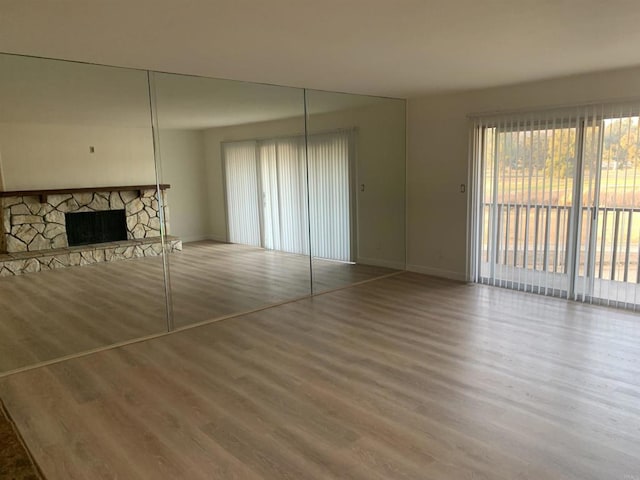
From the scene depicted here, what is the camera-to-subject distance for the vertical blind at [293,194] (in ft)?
15.5

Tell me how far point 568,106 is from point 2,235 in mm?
5587

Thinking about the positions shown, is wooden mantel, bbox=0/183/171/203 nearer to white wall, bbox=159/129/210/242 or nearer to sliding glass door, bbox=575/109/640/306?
white wall, bbox=159/129/210/242

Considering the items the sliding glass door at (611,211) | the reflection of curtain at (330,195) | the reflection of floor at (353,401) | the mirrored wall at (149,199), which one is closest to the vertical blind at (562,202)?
the sliding glass door at (611,211)

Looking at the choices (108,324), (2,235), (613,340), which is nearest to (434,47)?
(613,340)

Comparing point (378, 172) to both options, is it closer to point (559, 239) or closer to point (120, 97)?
point (559, 239)

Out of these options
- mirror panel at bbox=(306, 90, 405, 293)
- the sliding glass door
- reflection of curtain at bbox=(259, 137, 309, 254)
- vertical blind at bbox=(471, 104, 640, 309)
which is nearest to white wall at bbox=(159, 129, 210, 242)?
reflection of curtain at bbox=(259, 137, 309, 254)

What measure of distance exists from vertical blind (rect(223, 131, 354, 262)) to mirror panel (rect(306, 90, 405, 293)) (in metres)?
0.01

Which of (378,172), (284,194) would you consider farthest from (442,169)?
(284,194)

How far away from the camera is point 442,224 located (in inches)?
237

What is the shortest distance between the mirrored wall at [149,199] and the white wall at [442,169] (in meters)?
1.15

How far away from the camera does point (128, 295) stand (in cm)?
439

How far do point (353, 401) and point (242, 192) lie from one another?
2.59 meters

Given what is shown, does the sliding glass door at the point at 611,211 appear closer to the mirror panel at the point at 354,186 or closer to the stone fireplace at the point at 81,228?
the mirror panel at the point at 354,186

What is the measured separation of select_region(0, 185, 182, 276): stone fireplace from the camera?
3.99m
